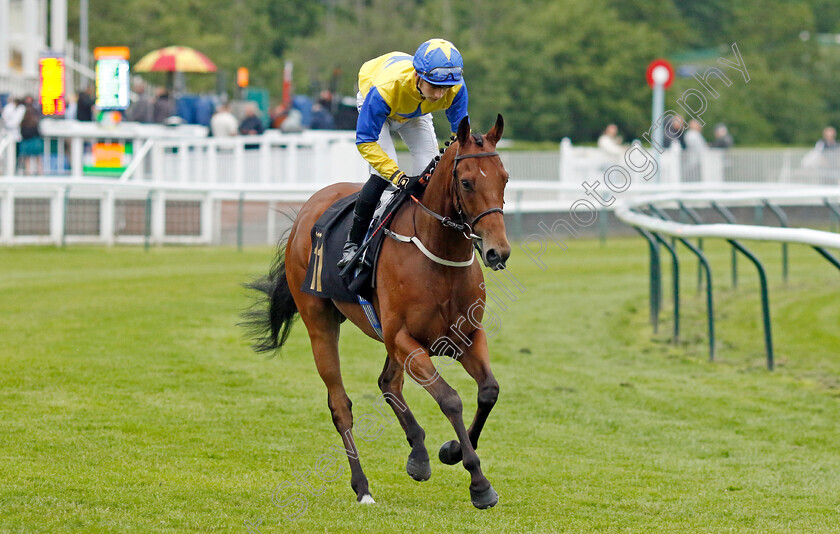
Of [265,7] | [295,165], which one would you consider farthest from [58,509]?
[265,7]

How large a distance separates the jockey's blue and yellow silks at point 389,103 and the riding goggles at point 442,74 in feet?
0.44

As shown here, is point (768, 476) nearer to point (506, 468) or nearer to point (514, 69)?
point (506, 468)

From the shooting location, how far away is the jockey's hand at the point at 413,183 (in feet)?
→ 17.9

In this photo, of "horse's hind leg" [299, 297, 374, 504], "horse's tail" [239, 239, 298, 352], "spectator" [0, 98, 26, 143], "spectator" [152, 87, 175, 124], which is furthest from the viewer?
"spectator" [152, 87, 175, 124]

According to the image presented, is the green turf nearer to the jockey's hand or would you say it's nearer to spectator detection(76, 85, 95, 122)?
the jockey's hand

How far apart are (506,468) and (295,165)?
44.4 feet

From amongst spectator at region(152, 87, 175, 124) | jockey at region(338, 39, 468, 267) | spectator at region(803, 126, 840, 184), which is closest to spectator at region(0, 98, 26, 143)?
spectator at region(152, 87, 175, 124)

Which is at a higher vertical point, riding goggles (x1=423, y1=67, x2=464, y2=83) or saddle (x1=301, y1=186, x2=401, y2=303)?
riding goggles (x1=423, y1=67, x2=464, y2=83)

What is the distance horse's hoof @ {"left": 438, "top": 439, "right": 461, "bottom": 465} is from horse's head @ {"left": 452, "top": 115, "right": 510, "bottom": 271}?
0.91m

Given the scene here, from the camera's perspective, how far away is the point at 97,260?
15.5 meters

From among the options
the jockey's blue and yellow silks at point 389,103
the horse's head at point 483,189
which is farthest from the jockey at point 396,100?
the horse's head at point 483,189

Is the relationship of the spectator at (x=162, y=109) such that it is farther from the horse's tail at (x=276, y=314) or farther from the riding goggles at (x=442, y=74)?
the riding goggles at (x=442, y=74)

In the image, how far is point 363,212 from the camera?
575 cm

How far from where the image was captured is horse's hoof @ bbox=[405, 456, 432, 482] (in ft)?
17.7
